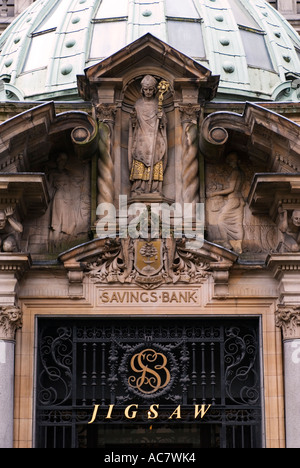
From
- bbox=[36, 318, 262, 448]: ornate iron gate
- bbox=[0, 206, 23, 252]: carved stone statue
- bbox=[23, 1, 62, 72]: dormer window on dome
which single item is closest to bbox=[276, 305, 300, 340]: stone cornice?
bbox=[36, 318, 262, 448]: ornate iron gate

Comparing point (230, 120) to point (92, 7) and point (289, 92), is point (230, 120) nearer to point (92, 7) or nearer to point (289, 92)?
point (289, 92)

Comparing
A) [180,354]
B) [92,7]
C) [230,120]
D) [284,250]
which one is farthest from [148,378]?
[92,7]

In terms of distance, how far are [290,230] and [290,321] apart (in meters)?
1.48

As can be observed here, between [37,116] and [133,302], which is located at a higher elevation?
[37,116]

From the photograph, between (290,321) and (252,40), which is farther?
(252,40)

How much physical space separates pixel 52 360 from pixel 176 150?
4.02 meters

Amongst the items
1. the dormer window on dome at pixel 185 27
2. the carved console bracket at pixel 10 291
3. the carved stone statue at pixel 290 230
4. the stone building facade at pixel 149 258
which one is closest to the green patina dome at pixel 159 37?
the dormer window on dome at pixel 185 27

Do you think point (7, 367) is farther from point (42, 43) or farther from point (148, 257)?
point (42, 43)

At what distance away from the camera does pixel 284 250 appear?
68.0ft

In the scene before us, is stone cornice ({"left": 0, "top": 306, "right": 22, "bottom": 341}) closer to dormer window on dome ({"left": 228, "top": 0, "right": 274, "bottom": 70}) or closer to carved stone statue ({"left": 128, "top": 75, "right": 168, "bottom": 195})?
carved stone statue ({"left": 128, "top": 75, "right": 168, "bottom": 195})

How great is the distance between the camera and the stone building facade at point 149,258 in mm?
20531

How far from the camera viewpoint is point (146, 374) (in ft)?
68.2

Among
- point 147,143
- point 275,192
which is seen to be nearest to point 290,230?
point 275,192

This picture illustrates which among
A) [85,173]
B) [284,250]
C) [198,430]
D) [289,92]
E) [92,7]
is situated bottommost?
[198,430]
